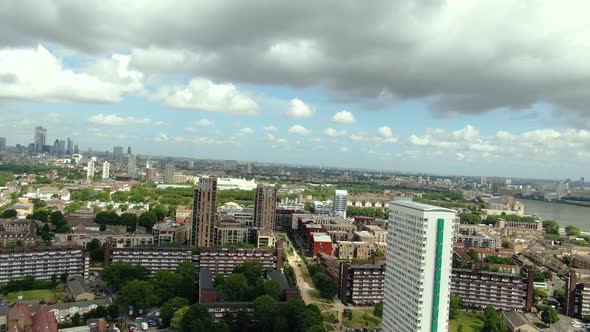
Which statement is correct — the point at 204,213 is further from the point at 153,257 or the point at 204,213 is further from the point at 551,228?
the point at 551,228

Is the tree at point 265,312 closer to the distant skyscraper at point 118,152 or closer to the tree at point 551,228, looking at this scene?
the tree at point 551,228

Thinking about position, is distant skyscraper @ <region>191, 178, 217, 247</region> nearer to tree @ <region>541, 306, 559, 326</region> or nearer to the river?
tree @ <region>541, 306, 559, 326</region>

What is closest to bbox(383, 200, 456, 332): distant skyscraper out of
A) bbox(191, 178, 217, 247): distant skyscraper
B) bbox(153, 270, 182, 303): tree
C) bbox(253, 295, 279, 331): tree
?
bbox(253, 295, 279, 331): tree

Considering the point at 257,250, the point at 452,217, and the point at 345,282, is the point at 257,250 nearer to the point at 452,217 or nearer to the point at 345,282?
the point at 345,282

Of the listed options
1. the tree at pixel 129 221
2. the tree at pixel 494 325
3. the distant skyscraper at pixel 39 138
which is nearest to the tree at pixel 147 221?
the tree at pixel 129 221

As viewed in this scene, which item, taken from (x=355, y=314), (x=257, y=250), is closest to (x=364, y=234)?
(x=257, y=250)

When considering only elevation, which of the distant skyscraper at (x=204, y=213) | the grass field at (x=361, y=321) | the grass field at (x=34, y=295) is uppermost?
the distant skyscraper at (x=204, y=213)
